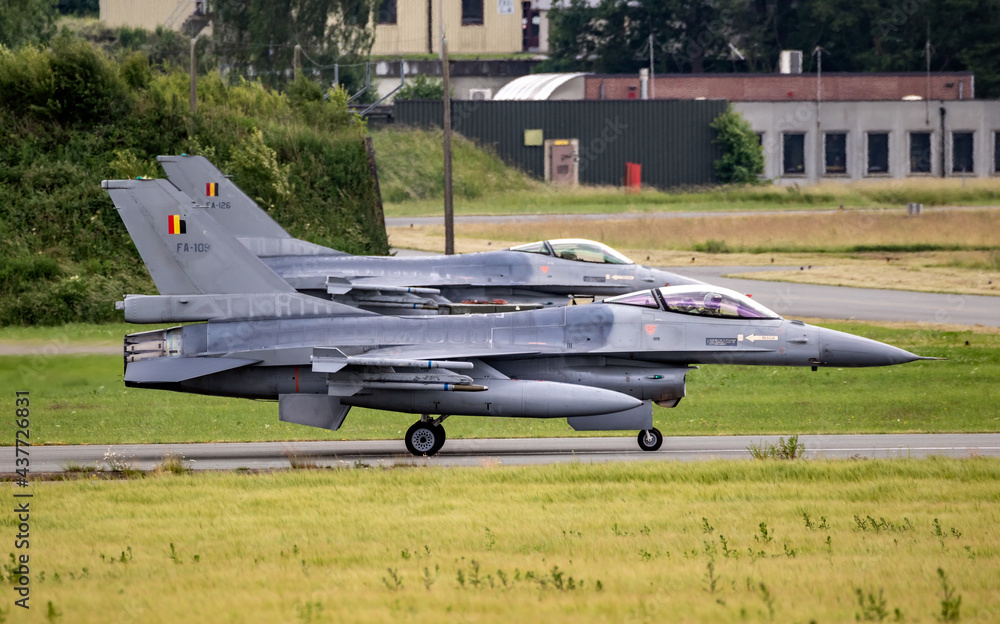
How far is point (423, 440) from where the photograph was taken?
18.8 meters

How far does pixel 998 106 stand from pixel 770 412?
67970mm

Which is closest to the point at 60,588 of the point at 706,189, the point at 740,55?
the point at 706,189

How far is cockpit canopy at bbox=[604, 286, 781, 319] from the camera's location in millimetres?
18906

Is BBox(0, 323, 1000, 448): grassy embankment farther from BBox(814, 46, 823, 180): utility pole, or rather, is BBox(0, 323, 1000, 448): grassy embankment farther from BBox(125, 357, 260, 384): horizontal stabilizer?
BBox(814, 46, 823, 180): utility pole

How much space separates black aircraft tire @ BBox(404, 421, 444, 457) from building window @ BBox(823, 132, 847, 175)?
68270 mm

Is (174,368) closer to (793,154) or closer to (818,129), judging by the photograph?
(818,129)

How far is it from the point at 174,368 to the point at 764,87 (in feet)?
235

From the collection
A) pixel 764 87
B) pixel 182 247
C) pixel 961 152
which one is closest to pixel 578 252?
pixel 182 247

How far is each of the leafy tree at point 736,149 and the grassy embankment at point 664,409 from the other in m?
49.0

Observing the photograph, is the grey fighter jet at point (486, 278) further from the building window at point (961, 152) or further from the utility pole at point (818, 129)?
the building window at point (961, 152)

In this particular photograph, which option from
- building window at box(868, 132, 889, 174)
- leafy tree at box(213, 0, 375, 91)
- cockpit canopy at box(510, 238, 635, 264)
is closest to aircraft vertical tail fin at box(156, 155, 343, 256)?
cockpit canopy at box(510, 238, 635, 264)

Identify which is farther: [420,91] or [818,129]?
[420,91]

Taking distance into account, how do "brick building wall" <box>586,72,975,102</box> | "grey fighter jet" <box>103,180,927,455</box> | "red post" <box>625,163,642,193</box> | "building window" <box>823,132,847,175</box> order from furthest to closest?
"brick building wall" <box>586,72,975,102</box> → "building window" <box>823,132,847,175</box> → "red post" <box>625,163,642,193</box> → "grey fighter jet" <box>103,180,927,455</box>

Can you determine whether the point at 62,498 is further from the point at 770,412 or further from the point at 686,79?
the point at 686,79
